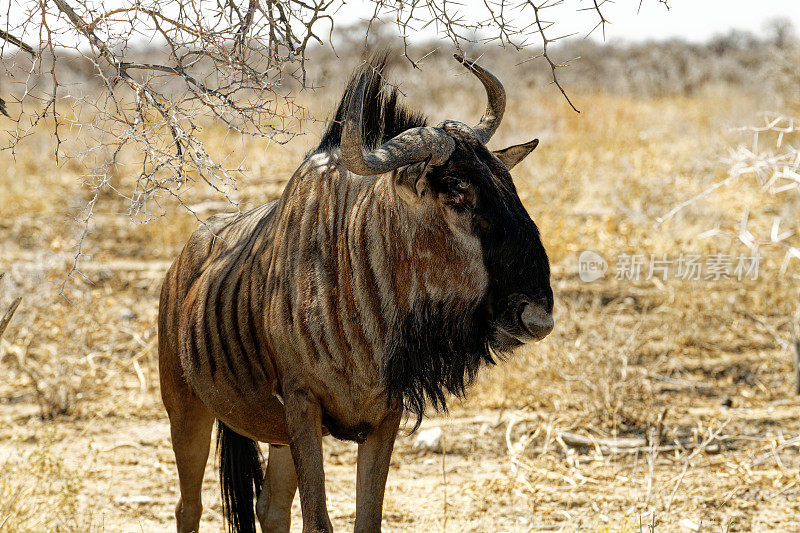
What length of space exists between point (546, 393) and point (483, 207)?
11.2ft

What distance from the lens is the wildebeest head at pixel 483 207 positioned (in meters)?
2.46

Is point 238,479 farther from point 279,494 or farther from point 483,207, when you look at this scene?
point 483,207

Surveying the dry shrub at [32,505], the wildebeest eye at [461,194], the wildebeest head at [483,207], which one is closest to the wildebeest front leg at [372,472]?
the wildebeest head at [483,207]

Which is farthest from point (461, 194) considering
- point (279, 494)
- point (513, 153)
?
point (279, 494)

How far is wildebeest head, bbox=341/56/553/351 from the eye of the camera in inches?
96.7

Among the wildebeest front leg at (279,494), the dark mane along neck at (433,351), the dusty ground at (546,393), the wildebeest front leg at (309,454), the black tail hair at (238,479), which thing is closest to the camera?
the dark mane along neck at (433,351)

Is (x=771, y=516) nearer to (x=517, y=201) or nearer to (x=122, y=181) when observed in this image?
(x=517, y=201)

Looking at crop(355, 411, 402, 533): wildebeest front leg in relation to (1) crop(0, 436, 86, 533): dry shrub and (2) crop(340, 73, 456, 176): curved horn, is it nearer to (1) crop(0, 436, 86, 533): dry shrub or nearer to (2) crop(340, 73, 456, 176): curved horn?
(2) crop(340, 73, 456, 176): curved horn

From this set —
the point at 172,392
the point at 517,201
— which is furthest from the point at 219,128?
the point at 517,201

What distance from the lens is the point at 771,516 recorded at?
13.8 feet

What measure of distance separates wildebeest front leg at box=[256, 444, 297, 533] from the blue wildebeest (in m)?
0.47

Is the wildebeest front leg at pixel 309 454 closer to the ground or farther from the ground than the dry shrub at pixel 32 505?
farther from the ground

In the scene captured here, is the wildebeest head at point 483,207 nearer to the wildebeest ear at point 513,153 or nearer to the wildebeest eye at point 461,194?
the wildebeest eye at point 461,194

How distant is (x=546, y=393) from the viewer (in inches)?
225
